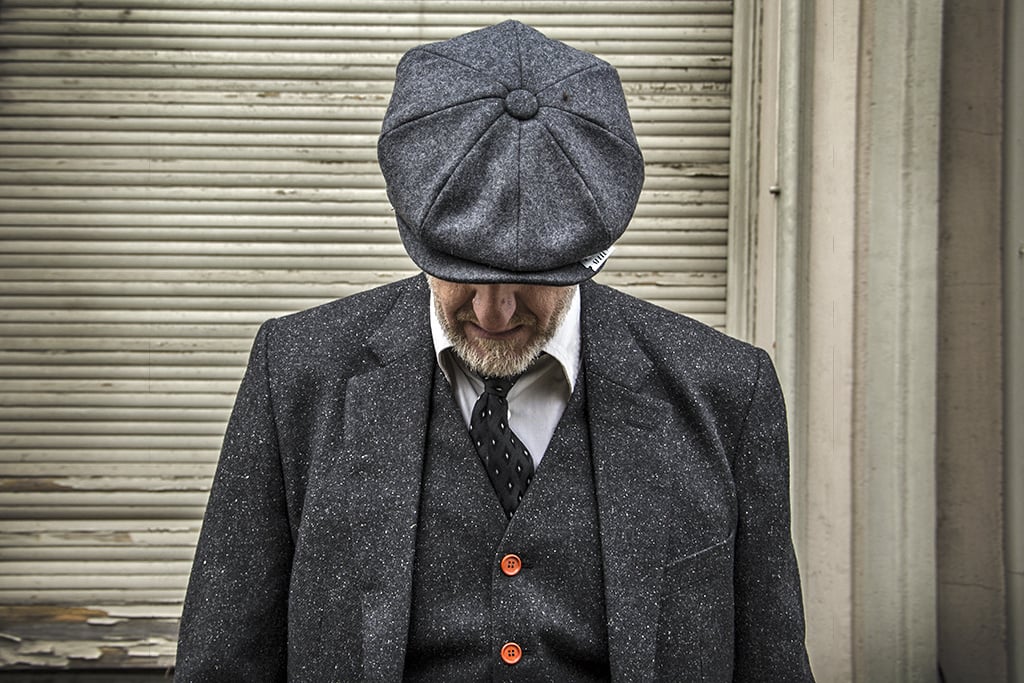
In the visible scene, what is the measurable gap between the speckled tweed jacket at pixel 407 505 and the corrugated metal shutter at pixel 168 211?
1.64 meters

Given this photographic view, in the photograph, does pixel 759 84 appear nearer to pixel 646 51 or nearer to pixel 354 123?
pixel 646 51

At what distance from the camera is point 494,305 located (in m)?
1.93

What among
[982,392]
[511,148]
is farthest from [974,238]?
[511,148]

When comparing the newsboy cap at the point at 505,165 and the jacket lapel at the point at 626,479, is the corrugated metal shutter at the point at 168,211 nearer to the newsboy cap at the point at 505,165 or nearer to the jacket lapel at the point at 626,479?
the jacket lapel at the point at 626,479

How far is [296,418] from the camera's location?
2047 mm

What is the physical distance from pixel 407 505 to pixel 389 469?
3.1 inches

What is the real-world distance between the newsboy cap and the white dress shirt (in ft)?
0.75

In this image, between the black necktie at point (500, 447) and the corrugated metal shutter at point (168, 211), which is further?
the corrugated metal shutter at point (168, 211)

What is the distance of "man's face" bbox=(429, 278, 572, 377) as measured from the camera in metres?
1.95

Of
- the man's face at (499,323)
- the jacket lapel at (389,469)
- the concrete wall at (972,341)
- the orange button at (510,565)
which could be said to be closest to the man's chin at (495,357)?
the man's face at (499,323)

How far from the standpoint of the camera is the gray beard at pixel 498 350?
6.54ft

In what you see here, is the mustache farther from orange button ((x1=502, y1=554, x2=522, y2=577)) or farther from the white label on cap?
orange button ((x1=502, y1=554, x2=522, y2=577))

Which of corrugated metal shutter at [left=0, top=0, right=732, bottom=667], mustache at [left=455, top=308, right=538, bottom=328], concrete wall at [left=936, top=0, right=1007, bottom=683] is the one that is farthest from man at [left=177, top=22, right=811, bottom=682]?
corrugated metal shutter at [left=0, top=0, right=732, bottom=667]

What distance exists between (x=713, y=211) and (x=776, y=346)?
61cm
